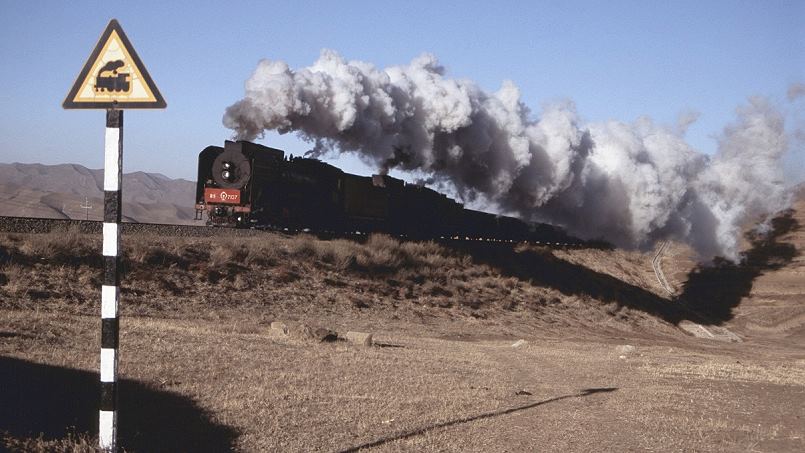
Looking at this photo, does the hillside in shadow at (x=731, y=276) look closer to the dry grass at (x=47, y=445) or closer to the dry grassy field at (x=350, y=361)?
the dry grassy field at (x=350, y=361)

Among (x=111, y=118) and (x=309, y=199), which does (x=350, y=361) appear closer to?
(x=111, y=118)

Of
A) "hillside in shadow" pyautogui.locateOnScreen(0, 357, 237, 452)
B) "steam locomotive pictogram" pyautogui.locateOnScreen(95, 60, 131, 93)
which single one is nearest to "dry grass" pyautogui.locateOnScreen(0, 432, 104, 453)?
"hillside in shadow" pyautogui.locateOnScreen(0, 357, 237, 452)

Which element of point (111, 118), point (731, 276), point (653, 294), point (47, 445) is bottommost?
point (653, 294)

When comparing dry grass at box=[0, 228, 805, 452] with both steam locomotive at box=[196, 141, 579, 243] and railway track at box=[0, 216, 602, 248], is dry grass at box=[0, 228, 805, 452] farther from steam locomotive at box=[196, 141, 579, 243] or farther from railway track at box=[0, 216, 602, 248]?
steam locomotive at box=[196, 141, 579, 243]

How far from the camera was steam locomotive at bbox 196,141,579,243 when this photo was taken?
30375mm

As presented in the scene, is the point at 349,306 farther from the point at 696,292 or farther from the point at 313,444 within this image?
the point at 696,292

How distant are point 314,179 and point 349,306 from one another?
737 centimetres

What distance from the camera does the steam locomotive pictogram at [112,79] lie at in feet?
20.9

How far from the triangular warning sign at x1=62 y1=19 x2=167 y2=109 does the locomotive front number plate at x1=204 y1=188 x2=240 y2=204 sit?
79.0 feet

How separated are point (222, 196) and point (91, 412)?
22447mm

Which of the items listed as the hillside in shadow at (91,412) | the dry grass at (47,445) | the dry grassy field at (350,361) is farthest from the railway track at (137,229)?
the dry grass at (47,445)

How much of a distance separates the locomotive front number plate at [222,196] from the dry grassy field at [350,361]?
1739 millimetres

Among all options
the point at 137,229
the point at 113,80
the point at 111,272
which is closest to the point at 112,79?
the point at 113,80

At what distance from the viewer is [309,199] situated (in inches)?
1366
